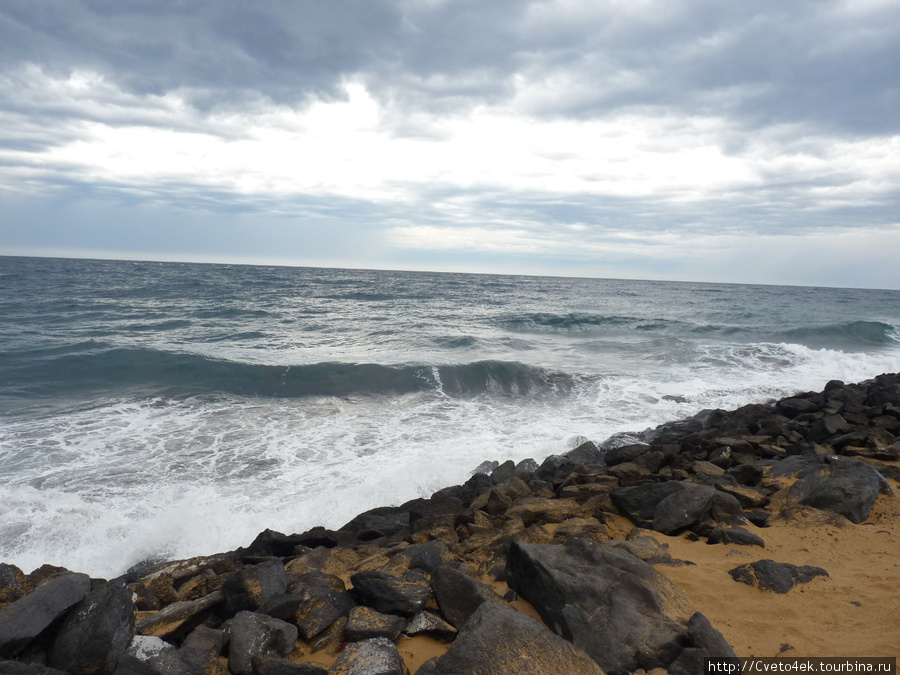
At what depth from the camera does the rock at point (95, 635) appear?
2.87 m

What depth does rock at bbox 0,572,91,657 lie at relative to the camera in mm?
2863

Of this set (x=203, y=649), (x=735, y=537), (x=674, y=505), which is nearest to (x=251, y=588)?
(x=203, y=649)

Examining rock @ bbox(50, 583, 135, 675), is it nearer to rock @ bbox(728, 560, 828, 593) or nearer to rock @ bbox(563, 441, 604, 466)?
rock @ bbox(728, 560, 828, 593)

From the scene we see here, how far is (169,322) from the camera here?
24.1 meters

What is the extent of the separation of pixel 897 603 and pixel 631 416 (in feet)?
27.4

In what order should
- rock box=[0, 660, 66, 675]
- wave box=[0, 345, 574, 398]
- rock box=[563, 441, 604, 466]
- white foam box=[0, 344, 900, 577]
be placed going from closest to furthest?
1. rock box=[0, 660, 66, 675]
2. white foam box=[0, 344, 900, 577]
3. rock box=[563, 441, 604, 466]
4. wave box=[0, 345, 574, 398]

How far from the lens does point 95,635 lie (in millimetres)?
2928

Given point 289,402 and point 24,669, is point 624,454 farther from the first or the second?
point 289,402

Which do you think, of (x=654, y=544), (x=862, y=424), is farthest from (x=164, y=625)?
(x=862, y=424)

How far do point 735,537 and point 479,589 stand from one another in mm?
2497

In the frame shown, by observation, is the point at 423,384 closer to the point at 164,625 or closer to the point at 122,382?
the point at 122,382

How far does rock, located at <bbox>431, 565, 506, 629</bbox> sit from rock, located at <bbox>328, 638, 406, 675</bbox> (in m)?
0.49

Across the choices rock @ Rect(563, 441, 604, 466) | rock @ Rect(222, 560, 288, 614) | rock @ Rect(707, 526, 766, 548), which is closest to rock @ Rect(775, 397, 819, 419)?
rock @ Rect(563, 441, 604, 466)

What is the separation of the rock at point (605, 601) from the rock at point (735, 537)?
46.8 inches
